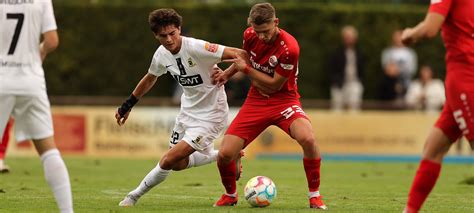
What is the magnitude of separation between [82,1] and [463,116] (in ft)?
63.7

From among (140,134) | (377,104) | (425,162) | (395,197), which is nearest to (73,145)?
(140,134)

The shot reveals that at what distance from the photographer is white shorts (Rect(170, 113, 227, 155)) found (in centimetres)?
1093

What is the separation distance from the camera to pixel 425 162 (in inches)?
344

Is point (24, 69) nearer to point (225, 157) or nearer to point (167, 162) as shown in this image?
point (167, 162)

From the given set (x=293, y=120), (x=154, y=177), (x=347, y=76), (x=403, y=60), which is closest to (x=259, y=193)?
(x=293, y=120)

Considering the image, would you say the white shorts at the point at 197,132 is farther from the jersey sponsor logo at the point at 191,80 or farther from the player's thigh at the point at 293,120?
the player's thigh at the point at 293,120

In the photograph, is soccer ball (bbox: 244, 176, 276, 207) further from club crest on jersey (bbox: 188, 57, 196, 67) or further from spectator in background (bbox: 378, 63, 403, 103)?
spectator in background (bbox: 378, 63, 403, 103)

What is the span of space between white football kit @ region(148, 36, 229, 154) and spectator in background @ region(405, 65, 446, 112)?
14.2 m

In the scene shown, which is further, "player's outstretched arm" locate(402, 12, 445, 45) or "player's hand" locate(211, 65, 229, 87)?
"player's hand" locate(211, 65, 229, 87)

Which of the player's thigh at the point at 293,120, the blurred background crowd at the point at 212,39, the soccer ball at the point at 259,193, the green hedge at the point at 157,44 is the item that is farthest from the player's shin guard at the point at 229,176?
the green hedge at the point at 157,44

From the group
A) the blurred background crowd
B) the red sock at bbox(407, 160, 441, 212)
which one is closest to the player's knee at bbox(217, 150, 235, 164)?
the red sock at bbox(407, 160, 441, 212)

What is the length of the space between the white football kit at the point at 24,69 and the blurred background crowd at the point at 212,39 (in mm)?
17643

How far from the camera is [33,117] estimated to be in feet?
27.7

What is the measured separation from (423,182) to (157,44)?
18421 millimetres
